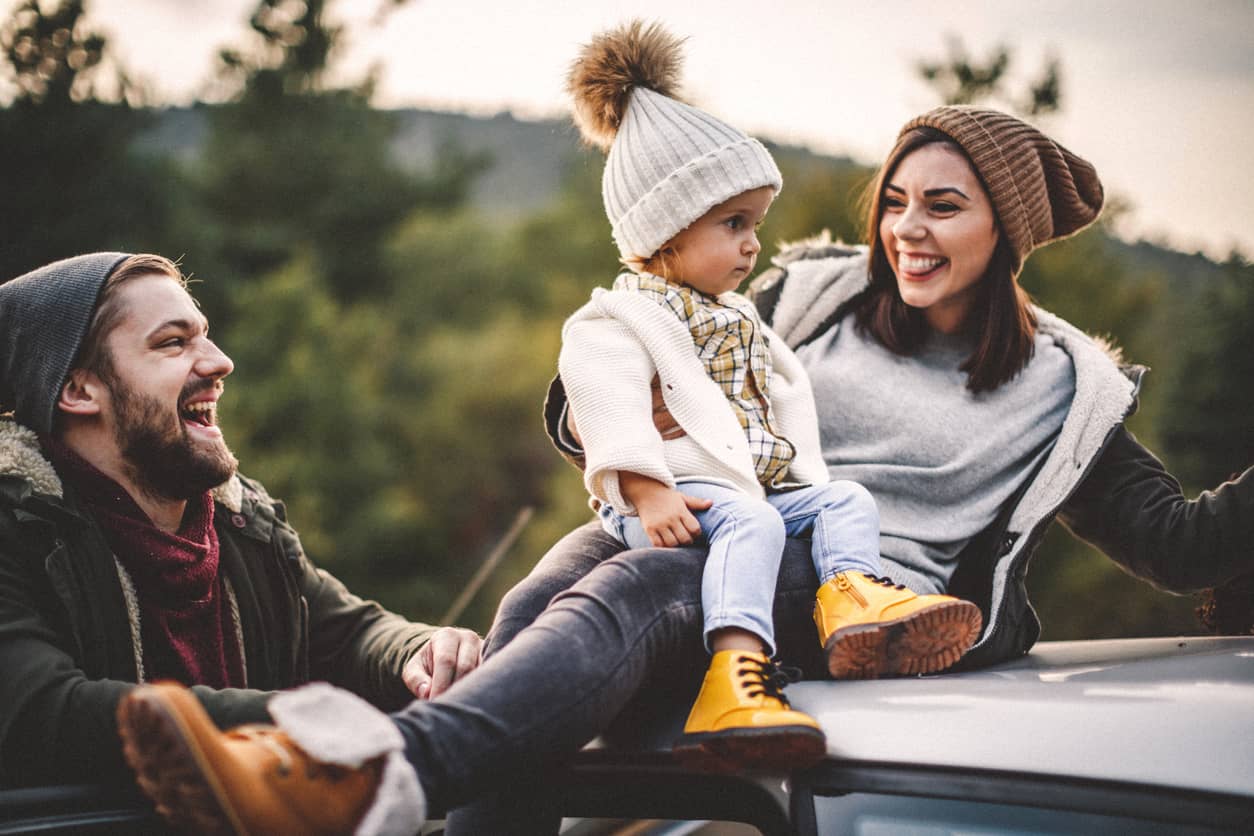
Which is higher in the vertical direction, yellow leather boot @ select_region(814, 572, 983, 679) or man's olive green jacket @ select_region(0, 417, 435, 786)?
yellow leather boot @ select_region(814, 572, 983, 679)

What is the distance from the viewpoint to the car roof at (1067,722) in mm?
1437

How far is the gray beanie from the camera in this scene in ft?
7.03

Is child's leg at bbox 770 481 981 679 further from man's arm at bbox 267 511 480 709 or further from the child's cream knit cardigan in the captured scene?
man's arm at bbox 267 511 480 709

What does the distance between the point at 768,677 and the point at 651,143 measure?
124 cm

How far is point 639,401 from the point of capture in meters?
2.19

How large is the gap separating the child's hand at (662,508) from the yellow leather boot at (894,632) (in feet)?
1.05

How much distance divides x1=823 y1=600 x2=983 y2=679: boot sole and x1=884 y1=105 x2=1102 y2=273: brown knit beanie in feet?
3.89

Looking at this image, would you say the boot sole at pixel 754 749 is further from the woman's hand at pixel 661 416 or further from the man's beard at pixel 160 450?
the man's beard at pixel 160 450

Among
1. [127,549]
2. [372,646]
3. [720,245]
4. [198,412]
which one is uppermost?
[720,245]

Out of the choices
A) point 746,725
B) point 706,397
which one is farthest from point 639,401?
point 746,725

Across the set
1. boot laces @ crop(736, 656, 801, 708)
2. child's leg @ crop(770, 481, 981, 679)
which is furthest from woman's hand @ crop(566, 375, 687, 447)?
boot laces @ crop(736, 656, 801, 708)

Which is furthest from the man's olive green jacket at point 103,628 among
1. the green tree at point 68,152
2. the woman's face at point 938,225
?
the green tree at point 68,152

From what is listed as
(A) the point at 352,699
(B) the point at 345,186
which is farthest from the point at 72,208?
(A) the point at 352,699

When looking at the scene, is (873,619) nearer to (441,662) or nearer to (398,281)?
(441,662)
